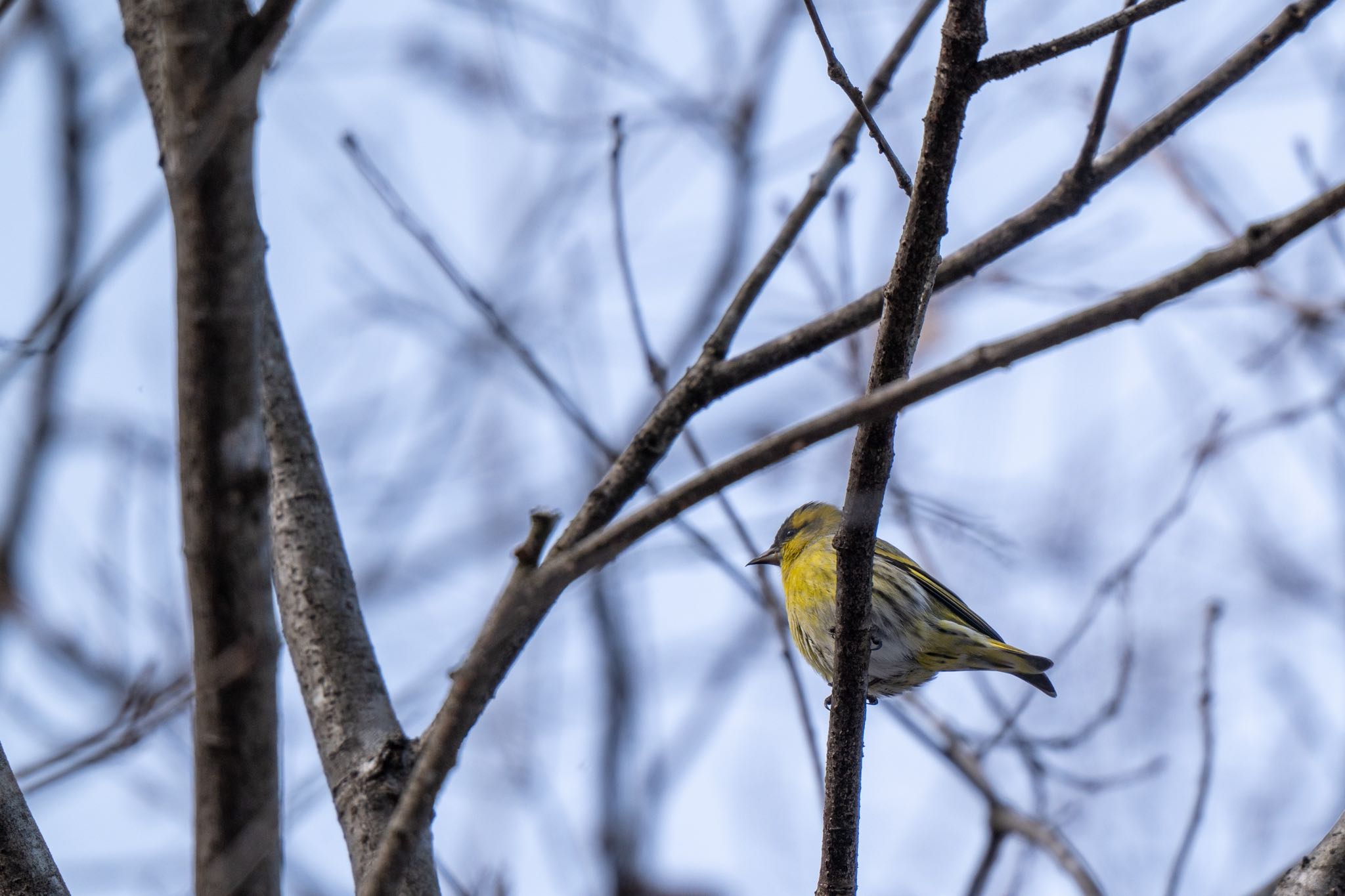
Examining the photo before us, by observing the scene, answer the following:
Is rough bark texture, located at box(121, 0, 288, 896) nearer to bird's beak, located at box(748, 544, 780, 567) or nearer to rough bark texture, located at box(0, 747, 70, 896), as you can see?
rough bark texture, located at box(0, 747, 70, 896)

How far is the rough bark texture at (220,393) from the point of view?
152 centimetres

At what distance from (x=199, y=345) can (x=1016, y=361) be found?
1.02 meters

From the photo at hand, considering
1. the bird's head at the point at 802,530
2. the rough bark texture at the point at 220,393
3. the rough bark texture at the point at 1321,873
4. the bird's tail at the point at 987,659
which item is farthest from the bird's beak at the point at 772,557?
the rough bark texture at the point at 220,393

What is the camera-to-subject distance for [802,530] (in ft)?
19.8

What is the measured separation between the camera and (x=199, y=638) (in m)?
1.55

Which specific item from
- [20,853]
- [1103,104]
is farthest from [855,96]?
[20,853]

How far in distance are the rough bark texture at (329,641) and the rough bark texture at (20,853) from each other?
643mm

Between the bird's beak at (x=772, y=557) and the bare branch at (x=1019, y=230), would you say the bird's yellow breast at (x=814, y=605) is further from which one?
the bare branch at (x=1019, y=230)

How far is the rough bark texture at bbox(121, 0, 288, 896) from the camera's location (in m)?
1.52

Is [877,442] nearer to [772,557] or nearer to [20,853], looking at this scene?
[20,853]

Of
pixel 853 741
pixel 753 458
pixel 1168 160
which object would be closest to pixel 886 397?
pixel 753 458

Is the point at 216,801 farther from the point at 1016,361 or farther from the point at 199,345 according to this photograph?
the point at 1016,361

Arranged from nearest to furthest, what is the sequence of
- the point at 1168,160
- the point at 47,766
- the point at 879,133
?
the point at 47,766, the point at 879,133, the point at 1168,160

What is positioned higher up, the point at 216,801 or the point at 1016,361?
the point at 1016,361
